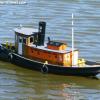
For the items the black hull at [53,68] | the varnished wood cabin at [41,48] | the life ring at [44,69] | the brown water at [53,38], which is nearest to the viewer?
the brown water at [53,38]

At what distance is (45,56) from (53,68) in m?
0.82

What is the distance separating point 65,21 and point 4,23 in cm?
475

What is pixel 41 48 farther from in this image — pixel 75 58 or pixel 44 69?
pixel 75 58

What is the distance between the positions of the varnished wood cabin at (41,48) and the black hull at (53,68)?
1.07 ft

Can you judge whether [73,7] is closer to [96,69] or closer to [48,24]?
[48,24]

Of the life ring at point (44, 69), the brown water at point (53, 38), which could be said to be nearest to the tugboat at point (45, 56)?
the life ring at point (44, 69)

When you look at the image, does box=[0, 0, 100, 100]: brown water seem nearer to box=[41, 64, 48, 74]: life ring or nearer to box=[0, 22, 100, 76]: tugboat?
box=[41, 64, 48, 74]: life ring

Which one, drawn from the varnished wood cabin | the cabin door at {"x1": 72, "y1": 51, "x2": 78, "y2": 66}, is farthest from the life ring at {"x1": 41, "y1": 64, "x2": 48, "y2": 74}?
the cabin door at {"x1": 72, "y1": 51, "x2": 78, "y2": 66}

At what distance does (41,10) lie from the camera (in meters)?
52.7

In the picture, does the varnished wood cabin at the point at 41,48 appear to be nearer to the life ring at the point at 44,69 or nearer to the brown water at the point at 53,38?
the life ring at the point at 44,69

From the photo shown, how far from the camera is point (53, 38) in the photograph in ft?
133

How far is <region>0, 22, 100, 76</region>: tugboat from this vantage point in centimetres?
3136

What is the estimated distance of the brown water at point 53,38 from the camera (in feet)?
96.5

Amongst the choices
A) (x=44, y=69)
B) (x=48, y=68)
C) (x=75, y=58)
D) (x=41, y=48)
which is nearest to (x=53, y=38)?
(x=41, y=48)
